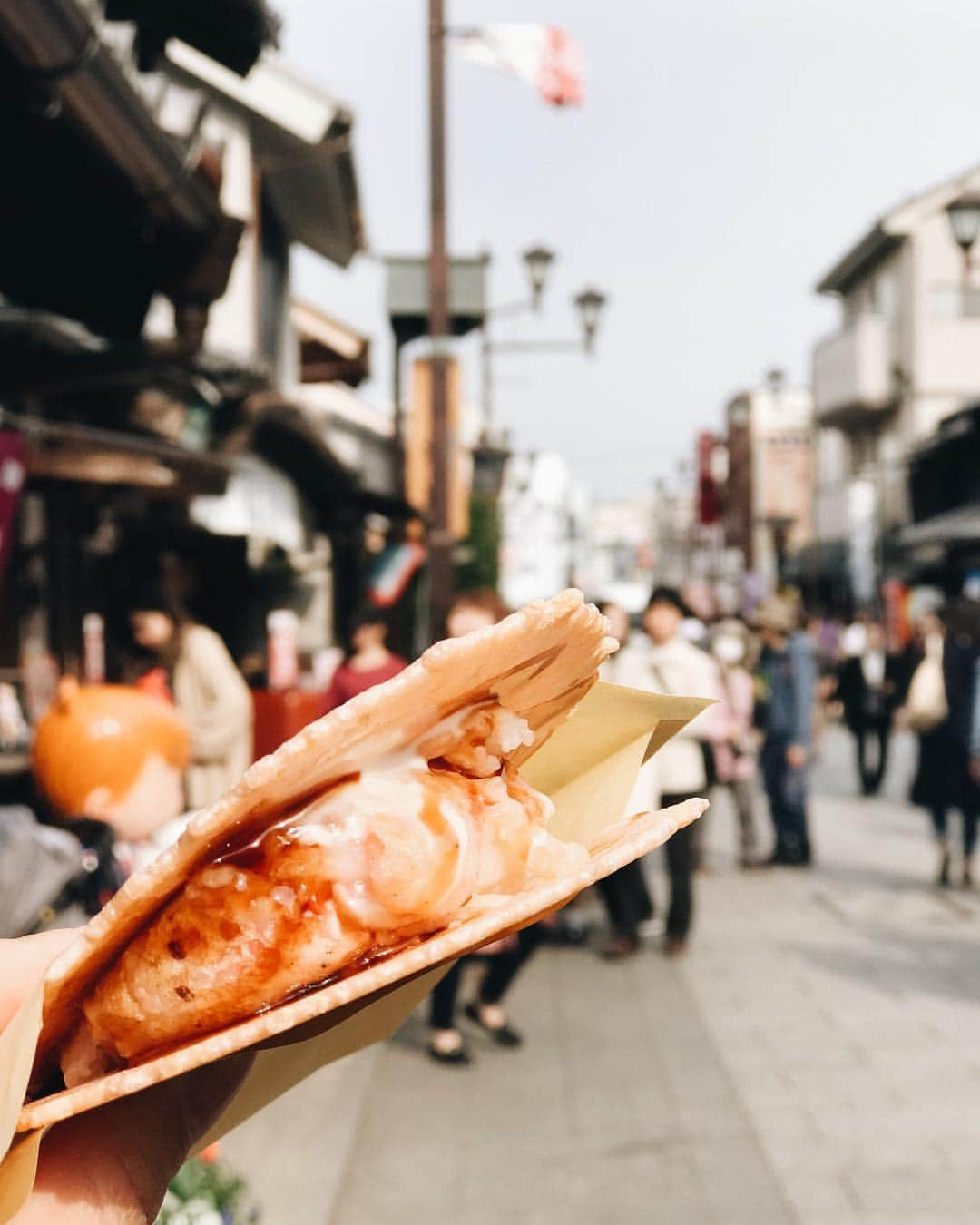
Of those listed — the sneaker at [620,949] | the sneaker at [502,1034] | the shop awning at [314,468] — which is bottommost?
the sneaker at [620,949]

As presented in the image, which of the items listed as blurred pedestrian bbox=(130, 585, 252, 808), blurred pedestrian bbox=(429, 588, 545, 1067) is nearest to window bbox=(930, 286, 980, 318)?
blurred pedestrian bbox=(130, 585, 252, 808)

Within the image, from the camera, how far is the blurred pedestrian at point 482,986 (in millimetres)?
5078

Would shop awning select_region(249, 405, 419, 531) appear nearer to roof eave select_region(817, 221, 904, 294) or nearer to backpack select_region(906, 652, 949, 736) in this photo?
backpack select_region(906, 652, 949, 736)

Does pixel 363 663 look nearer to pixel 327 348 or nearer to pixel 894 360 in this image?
pixel 327 348

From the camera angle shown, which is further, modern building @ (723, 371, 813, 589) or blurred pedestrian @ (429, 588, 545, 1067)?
modern building @ (723, 371, 813, 589)

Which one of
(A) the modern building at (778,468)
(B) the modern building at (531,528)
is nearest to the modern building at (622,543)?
(A) the modern building at (778,468)

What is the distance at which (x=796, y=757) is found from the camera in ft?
30.7

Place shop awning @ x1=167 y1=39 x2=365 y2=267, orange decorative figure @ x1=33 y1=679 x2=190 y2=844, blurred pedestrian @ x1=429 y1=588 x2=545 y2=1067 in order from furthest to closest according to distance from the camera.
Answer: shop awning @ x1=167 y1=39 x2=365 y2=267
blurred pedestrian @ x1=429 y1=588 x2=545 y2=1067
orange decorative figure @ x1=33 y1=679 x2=190 y2=844

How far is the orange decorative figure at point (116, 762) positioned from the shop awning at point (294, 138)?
333 inches

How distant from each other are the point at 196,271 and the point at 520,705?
→ 5.38m

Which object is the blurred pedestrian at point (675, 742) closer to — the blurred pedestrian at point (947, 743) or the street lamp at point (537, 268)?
the blurred pedestrian at point (947, 743)

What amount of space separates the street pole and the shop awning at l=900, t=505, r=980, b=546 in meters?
14.2

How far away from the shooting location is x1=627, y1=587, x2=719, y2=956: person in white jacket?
6.89 meters

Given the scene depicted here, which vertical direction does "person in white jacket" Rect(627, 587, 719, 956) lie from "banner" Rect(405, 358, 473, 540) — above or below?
below
